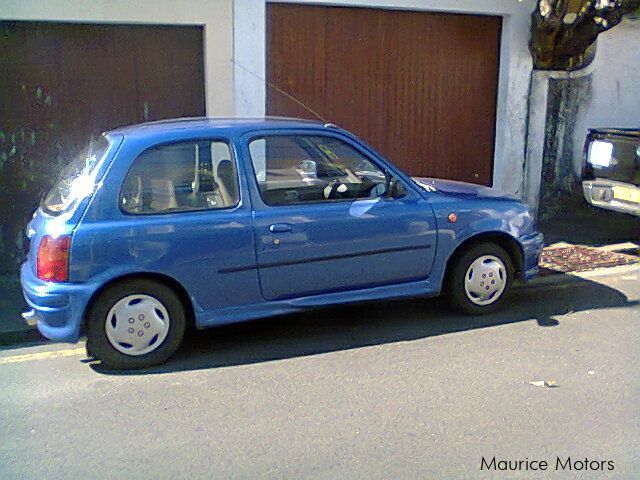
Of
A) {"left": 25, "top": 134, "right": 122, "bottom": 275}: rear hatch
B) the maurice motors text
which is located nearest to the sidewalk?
{"left": 25, "top": 134, "right": 122, "bottom": 275}: rear hatch

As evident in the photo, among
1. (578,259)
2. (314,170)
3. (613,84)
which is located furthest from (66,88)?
(613,84)

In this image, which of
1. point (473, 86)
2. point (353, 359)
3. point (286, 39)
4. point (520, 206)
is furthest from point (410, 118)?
→ point (353, 359)

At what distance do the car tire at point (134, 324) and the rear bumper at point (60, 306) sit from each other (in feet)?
0.33

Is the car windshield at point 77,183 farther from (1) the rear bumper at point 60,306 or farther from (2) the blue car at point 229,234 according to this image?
(1) the rear bumper at point 60,306

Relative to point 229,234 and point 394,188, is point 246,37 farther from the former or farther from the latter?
point 229,234

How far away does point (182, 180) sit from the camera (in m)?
4.58

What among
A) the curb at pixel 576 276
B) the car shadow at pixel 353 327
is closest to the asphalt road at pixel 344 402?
the car shadow at pixel 353 327

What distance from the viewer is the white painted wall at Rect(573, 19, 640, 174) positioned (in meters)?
9.12

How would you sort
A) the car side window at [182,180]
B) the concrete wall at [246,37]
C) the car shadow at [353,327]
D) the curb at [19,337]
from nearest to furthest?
1. the car side window at [182,180]
2. the car shadow at [353,327]
3. the curb at [19,337]
4. the concrete wall at [246,37]

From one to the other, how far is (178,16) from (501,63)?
14.0 feet

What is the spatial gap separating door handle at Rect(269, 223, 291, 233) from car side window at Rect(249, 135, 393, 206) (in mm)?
181

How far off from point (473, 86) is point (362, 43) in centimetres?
172

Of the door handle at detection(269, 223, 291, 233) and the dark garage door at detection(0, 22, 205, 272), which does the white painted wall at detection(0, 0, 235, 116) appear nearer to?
the dark garage door at detection(0, 22, 205, 272)

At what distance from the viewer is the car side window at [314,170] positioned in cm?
482
